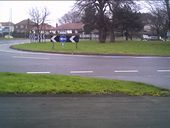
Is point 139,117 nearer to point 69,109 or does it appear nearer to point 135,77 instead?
point 69,109

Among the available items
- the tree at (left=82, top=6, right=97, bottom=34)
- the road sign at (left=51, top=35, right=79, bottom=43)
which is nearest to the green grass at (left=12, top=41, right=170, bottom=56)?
the road sign at (left=51, top=35, right=79, bottom=43)

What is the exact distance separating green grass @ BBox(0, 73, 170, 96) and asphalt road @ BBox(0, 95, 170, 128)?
59 cm

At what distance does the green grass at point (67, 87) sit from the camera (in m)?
9.22

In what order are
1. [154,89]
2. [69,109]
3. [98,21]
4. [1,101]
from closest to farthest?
[69,109]
[1,101]
[154,89]
[98,21]

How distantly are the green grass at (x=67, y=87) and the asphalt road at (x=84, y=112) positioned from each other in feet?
1.93

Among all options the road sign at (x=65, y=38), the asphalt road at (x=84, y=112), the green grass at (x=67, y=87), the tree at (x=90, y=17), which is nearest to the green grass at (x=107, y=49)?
the road sign at (x=65, y=38)

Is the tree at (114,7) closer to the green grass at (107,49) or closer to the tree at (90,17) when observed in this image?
the tree at (90,17)

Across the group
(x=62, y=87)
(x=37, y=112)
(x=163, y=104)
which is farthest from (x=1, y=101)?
(x=163, y=104)

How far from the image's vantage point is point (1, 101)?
26.3 feet

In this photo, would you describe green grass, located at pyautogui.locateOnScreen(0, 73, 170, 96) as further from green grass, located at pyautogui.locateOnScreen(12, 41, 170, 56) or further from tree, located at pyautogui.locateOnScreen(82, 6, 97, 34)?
tree, located at pyautogui.locateOnScreen(82, 6, 97, 34)

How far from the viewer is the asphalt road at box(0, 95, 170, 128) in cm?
634

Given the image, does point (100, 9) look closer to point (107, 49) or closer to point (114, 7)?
point (114, 7)

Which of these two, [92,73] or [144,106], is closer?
[144,106]

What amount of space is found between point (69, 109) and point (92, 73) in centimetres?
746
